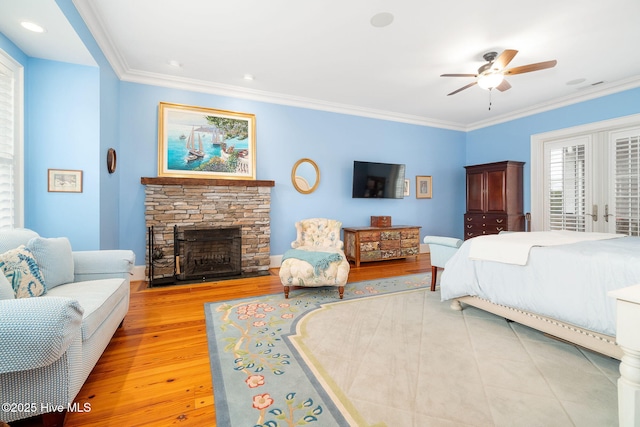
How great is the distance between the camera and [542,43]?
3.24 meters

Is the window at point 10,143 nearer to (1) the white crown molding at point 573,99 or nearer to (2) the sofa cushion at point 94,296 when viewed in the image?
(2) the sofa cushion at point 94,296

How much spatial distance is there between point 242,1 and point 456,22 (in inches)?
84.1

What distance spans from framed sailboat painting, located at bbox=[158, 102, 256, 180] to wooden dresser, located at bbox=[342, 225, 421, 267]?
6.86ft

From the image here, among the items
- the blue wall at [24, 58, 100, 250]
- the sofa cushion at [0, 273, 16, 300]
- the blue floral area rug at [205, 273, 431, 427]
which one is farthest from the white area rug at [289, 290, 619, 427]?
the blue wall at [24, 58, 100, 250]

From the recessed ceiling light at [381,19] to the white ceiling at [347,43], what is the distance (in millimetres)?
45

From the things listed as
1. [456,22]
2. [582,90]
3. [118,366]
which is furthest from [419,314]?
[582,90]

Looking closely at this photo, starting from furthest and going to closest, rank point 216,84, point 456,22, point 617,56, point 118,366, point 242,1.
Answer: point 216,84 < point 617,56 < point 456,22 < point 242,1 < point 118,366

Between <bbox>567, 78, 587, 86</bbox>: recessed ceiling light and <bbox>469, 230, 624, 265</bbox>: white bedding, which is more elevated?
<bbox>567, 78, 587, 86</bbox>: recessed ceiling light

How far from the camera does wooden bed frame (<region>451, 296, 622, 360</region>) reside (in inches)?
70.5

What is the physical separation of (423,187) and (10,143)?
21.0ft

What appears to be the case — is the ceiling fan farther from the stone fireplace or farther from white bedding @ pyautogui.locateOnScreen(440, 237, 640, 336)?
the stone fireplace

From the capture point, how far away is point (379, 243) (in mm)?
5180

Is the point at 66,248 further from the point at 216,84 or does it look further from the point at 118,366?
the point at 216,84

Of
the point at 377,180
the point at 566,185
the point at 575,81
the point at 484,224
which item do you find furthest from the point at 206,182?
the point at 566,185
